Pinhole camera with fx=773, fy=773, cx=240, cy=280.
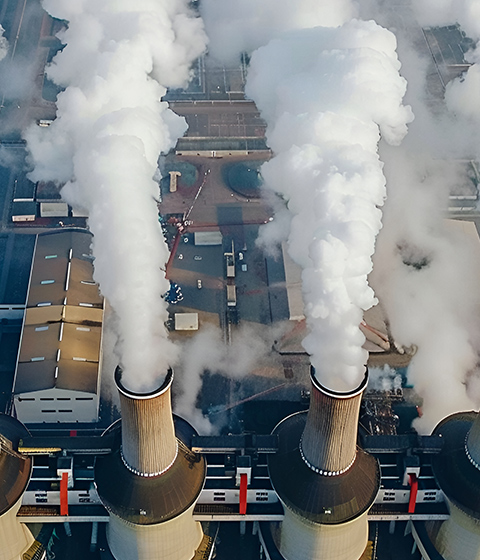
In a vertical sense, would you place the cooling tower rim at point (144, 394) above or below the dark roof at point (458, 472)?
above

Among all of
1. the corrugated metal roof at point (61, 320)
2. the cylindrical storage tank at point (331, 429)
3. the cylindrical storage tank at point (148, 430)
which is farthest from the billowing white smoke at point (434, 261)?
the corrugated metal roof at point (61, 320)

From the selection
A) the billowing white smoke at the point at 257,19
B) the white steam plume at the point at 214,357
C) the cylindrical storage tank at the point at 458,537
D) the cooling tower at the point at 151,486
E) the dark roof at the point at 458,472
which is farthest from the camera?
the billowing white smoke at the point at 257,19


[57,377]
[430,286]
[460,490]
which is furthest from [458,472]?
[57,377]

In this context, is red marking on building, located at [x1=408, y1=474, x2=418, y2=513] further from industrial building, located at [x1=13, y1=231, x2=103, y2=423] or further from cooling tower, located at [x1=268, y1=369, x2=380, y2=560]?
industrial building, located at [x1=13, y1=231, x2=103, y2=423]

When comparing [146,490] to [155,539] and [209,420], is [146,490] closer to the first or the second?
[155,539]

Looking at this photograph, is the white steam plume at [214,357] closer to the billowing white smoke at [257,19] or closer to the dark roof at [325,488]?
the dark roof at [325,488]

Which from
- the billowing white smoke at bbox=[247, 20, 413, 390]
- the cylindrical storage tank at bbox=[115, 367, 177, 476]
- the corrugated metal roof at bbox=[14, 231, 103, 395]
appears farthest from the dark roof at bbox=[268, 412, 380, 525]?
the corrugated metal roof at bbox=[14, 231, 103, 395]

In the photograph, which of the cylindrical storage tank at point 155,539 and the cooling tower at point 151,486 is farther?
the cylindrical storage tank at point 155,539
